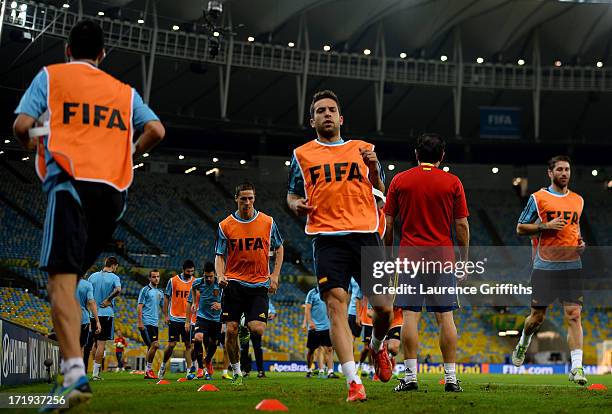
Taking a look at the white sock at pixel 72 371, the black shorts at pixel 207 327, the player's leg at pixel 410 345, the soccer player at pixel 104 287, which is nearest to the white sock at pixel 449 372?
the player's leg at pixel 410 345

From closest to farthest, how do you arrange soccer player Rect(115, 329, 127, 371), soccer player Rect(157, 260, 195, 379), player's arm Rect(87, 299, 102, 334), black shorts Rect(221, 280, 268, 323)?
black shorts Rect(221, 280, 268, 323) → player's arm Rect(87, 299, 102, 334) → soccer player Rect(157, 260, 195, 379) → soccer player Rect(115, 329, 127, 371)

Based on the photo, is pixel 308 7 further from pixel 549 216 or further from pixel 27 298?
pixel 549 216

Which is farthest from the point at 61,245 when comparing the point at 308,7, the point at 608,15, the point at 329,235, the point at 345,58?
the point at 608,15

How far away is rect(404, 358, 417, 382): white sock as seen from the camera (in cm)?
763

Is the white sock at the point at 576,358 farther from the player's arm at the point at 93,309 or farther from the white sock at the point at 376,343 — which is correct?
the player's arm at the point at 93,309

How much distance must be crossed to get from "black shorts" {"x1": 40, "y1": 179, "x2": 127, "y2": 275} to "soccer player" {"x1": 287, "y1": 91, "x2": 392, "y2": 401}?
5.97 feet

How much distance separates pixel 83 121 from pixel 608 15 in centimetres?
3859

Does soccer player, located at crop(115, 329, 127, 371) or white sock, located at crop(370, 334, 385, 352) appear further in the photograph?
soccer player, located at crop(115, 329, 127, 371)

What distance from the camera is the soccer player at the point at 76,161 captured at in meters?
4.53

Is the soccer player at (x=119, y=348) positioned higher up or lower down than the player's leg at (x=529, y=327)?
lower down

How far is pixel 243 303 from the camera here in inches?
433

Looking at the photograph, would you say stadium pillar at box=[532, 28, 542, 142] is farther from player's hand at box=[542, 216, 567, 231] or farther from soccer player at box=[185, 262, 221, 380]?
player's hand at box=[542, 216, 567, 231]

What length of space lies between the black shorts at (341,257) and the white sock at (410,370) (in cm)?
175

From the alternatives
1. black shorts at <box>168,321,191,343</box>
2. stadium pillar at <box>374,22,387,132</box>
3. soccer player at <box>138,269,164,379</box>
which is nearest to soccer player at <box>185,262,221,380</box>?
black shorts at <box>168,321,191,343</box>
